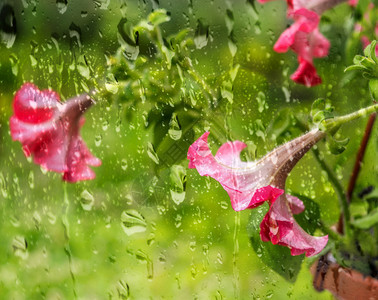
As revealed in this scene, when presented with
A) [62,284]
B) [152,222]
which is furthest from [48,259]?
[152,222]

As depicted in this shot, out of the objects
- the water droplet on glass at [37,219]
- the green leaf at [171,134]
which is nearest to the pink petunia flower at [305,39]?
the green leaf at [171,134]

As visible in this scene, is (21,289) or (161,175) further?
(21,289)

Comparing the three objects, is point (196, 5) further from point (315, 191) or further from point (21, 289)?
point (21, 289)

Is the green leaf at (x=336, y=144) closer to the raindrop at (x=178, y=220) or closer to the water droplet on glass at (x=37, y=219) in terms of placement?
the raindrop at (x=178, y=220)

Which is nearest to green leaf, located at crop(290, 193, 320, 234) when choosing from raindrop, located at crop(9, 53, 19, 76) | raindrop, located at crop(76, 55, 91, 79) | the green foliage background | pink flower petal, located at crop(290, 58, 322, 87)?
the green foliage background

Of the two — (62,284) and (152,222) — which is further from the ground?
(152,222)

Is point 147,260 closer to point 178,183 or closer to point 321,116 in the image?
point 178,183
